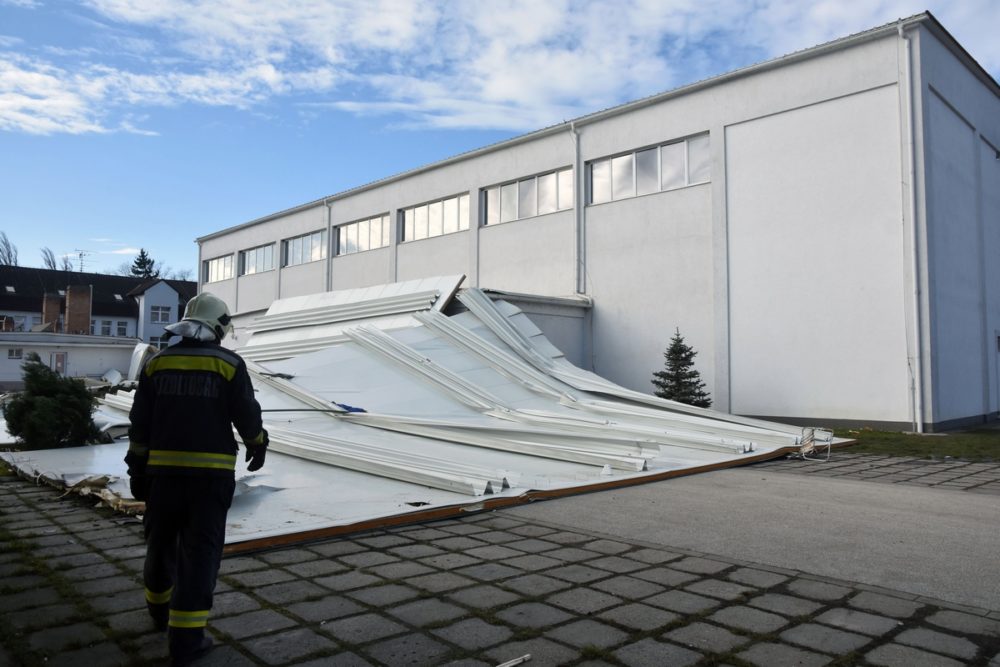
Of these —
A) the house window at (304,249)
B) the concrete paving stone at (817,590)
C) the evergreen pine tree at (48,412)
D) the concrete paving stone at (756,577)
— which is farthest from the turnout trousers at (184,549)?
the house window at (304,249)

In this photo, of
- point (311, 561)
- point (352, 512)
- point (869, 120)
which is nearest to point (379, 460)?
point (352, 512)

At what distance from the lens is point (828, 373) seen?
14.3 meters

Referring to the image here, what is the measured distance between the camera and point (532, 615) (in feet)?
10.6

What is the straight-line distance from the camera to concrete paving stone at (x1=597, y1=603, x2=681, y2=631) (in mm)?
3092

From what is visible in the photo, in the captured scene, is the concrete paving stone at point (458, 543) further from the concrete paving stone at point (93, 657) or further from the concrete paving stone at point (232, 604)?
the concrete paving stone at point (93, 657)

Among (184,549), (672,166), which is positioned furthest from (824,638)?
(672,166)

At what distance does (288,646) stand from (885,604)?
270 cm

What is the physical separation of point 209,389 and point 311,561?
1.52m

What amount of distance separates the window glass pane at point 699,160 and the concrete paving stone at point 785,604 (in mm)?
14323

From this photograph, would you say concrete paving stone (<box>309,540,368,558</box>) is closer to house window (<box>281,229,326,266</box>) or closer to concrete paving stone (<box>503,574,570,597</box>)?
concrete paving stone (<box>503,574,570,597</box>)

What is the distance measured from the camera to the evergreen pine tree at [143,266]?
7581cm

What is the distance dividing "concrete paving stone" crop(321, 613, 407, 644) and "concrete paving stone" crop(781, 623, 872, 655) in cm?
163

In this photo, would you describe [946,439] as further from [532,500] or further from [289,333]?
[289,333]

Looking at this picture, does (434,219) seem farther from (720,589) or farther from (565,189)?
(720,589)
